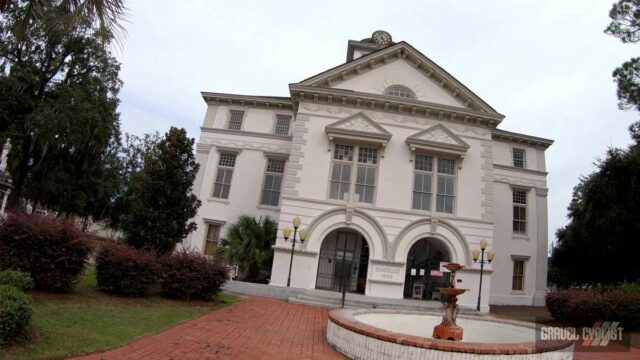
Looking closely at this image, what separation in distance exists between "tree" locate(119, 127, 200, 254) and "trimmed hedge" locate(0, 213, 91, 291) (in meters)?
3.99

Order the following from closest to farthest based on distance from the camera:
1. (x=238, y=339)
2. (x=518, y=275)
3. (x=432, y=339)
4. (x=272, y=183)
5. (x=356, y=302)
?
(x=432, y=339)
(x=238, y=339)
(x=356, y=302)
(x=272, y=183)
(x=518, y=275)

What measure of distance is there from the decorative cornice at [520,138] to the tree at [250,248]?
15668 mm

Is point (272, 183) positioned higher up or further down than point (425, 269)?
higher up

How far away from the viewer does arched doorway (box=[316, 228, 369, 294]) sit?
67.9 feet

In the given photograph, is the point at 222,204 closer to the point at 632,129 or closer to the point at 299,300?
the point at 299,300

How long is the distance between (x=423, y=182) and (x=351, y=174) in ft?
12.4

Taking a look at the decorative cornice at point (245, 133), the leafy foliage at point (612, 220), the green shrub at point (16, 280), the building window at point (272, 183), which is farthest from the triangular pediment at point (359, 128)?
the green shrub at point (16, 280)

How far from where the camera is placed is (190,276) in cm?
1291

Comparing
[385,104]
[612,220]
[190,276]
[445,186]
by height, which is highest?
[385,104]

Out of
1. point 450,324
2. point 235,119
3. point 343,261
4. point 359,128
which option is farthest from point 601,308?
point 235,119

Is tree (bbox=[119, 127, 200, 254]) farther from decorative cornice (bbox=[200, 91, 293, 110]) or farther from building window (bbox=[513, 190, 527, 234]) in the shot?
building window (bbox=[513, 190, 527, 234])

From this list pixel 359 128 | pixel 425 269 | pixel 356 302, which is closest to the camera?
pixel 356 302

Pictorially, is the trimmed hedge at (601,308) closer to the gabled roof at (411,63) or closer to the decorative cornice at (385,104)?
the decorative cornice at (385,104)

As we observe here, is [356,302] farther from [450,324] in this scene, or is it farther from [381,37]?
[381,37]
